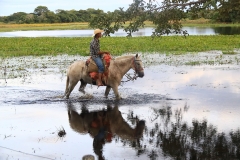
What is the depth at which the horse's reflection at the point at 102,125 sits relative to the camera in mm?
9252

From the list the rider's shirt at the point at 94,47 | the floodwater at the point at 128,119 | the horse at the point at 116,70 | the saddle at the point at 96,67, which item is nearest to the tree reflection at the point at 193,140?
the floodwater at the point at 128,119

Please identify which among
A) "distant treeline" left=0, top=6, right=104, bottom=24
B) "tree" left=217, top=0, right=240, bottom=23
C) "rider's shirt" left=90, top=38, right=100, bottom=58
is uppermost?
"tree" left=217, top=0, right=240, bottom=23

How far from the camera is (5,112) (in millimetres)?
12086

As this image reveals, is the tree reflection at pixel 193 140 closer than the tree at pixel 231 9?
Yes

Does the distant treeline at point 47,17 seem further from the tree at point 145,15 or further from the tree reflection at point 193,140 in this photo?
the tree reflection at point 193,140

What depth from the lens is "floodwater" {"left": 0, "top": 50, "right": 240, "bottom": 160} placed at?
27.3ft

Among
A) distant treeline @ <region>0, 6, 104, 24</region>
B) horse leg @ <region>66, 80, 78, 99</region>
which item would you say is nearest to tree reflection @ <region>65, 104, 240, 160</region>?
horse leg @ <region>66, 80, 78, 99</region>

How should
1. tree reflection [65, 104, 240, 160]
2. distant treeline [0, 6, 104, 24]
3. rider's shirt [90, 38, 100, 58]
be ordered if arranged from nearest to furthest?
tree reflection [65, 104, 240, 160]
rider's shirt [90, 38, 100, 58]
distant treeline [0, 6, 104, 24]

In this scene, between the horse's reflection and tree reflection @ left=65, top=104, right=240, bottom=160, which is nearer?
tree reflection @ left=65, top=104, right=240, bottom=160

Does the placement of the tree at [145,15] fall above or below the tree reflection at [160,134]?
above

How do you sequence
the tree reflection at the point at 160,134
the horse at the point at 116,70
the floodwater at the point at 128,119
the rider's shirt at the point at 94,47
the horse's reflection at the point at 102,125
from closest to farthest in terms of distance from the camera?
the tree reflection at the point at 160,134 → the floodwater at the point at 128,119 → the horse's reflection at the point at 102,125 → the rider's shirt at the point at 94,47 → the horse at the point at 116,70

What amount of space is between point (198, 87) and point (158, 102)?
326 cm

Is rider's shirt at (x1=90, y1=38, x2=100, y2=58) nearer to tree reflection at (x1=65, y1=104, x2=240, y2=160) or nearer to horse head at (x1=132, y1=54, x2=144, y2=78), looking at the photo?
horse head at (x1=132, y1=54, x2=144, y2=78)

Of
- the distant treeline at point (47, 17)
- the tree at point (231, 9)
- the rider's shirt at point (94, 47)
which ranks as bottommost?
the distant treeline at point (47, 17)
